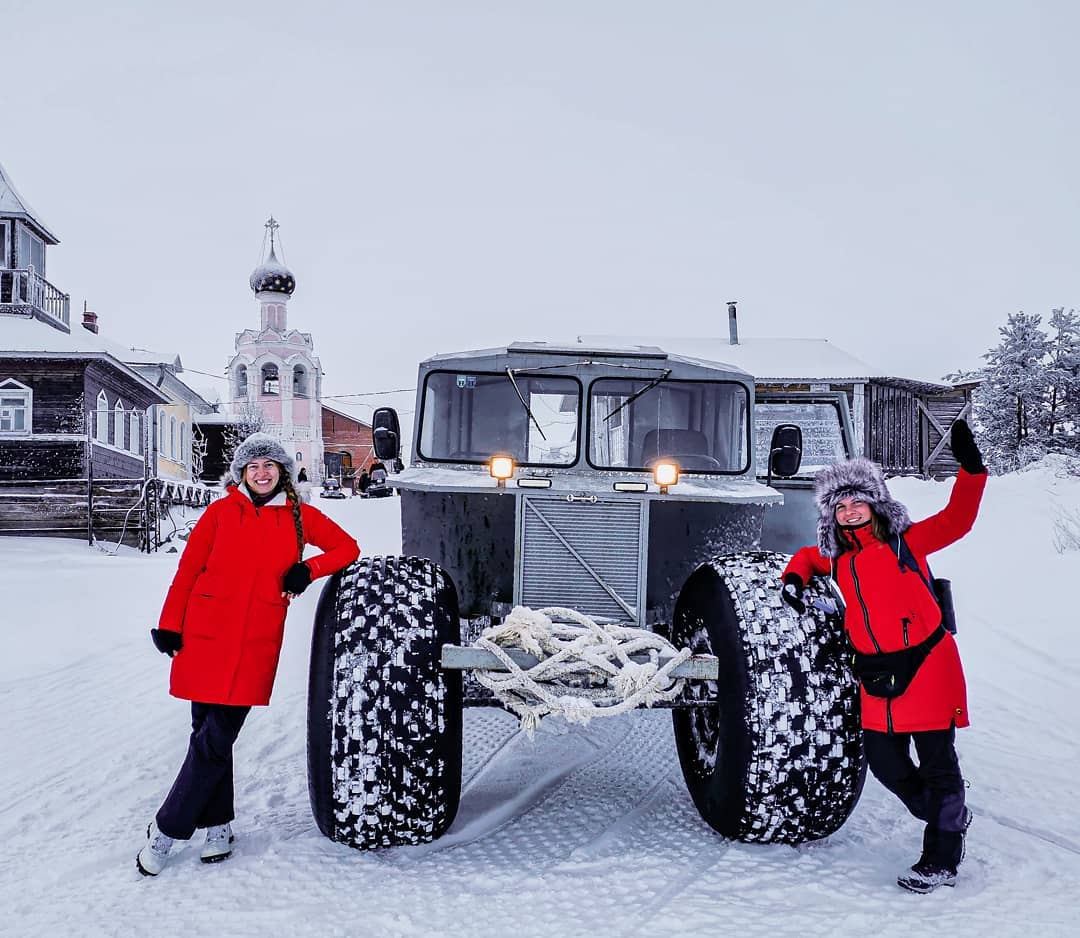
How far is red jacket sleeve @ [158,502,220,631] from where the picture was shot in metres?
3.53

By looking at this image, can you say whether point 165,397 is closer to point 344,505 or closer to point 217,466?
point 344,505

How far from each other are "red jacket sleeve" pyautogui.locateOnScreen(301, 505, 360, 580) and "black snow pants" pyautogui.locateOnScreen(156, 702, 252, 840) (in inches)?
24.3

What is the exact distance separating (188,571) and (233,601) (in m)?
0.22

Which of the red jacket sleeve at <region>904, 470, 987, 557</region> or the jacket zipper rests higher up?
the red jacket sleeve at <region>904, 470, 987, 557</region>

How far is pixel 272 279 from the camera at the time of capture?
6462cm

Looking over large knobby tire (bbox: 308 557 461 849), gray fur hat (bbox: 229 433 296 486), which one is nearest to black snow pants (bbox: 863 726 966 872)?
large knobby tire (bbox: 308 557 461 849)

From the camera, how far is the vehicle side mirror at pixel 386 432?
5.12 meters

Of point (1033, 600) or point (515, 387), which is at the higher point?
point (515, 387)

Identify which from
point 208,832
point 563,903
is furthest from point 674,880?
point 208,832

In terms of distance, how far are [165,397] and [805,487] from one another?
86.4ft

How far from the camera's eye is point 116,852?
353 centimetres

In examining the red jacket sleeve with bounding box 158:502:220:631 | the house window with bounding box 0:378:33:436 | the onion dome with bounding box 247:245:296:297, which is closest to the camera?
the red jacket sleeve with bounding box 158:502:220:631

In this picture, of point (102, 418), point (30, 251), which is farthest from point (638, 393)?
point (30, 251)

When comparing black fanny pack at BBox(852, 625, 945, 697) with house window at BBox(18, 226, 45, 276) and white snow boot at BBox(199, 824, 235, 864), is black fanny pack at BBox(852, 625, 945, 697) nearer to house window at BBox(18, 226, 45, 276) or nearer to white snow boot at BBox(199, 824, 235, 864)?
white snow boot at BBox(199, 824, 235, 864)
